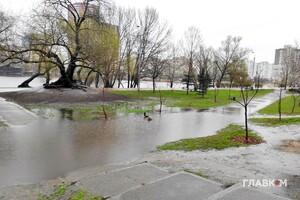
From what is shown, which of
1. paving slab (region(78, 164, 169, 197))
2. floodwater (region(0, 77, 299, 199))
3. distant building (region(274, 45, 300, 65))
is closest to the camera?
paving slab (region(78, 164, 169, 197))

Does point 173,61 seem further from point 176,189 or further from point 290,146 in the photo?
point 176,189

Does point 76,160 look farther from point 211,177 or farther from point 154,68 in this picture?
point 154,68

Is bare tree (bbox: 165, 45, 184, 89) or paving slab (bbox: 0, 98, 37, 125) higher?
bare tree (bbox: 165, 45, 184, 89)

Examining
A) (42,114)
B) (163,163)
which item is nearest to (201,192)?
(163,163)

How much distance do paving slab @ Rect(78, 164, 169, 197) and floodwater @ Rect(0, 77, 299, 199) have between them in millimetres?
1062

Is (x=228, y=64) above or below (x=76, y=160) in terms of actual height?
above

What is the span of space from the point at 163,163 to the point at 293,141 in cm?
654

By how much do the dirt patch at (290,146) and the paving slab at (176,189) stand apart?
5227 mm

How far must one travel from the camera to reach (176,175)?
22.7 ft

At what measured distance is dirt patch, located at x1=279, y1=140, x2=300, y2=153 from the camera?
10313 mm

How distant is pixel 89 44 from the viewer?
1156 inches

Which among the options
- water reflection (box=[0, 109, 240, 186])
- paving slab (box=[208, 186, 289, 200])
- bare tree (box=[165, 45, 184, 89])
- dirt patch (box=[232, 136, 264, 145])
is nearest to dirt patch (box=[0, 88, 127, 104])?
water reflection (box=[0, 109, 240, 186])

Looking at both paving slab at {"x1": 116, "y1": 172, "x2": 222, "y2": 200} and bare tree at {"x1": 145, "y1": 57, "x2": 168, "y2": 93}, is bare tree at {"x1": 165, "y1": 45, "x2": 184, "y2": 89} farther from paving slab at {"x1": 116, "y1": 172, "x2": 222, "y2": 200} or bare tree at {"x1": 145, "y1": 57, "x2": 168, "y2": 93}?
paving slab at {"x1": 116, "y1": 172, "x2": 222, "y2": 200}

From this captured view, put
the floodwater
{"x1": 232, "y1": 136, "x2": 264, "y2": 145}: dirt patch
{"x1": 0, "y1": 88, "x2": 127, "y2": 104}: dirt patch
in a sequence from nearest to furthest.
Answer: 1. the floodwater
2. {"x1": 232, "y1": 136, "x2": 264, "y2": 145}: dirt patch
3. {"x1": 0, "y1": 88, "x2": 127, "y2": 104}: dirt patch
